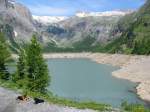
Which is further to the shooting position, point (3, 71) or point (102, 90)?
point (102, 90)

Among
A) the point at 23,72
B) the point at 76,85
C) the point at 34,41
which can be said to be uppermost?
the point at 34,41

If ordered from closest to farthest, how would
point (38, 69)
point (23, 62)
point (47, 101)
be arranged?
point (47, 101)
point (38, 69)
point (23, 62)

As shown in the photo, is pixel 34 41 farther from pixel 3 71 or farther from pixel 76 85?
pixel 76 85

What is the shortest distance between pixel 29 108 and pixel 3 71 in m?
31.8

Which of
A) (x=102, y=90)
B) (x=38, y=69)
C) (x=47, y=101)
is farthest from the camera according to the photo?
(x=102, y=90)

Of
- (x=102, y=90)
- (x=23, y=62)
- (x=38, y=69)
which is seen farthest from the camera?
(x=102, y=90)

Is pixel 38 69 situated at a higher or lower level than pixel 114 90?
higher

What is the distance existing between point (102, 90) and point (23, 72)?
198 ft

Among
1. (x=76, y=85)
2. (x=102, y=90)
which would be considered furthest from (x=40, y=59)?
(x=76, y=85)

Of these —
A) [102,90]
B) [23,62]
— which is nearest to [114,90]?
[102,90]

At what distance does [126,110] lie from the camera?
31031 millimetres

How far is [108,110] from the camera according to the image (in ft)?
96.5

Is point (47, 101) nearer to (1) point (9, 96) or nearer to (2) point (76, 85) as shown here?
(1) point (9, 96)

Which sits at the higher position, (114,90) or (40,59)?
(40,59)
